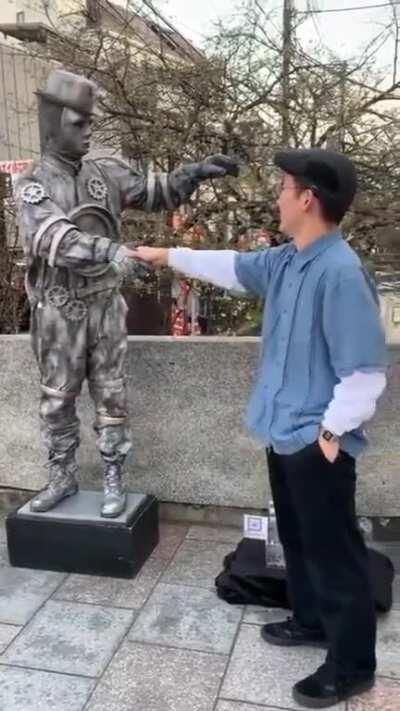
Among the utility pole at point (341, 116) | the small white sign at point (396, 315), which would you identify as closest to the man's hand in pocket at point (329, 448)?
the small white sign at point (396, 315)

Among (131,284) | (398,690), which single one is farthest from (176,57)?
(398,690)

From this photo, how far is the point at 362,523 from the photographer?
3264 mm

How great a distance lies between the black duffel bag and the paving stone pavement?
0.13ft

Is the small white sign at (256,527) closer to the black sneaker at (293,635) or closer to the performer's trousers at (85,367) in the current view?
the black sneaker at (293,635)

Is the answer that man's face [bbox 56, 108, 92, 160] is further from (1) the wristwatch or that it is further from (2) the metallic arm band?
(1) the wristwatch

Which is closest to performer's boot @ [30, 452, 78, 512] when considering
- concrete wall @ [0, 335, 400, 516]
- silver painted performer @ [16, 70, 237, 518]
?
silver painted performer @ [16, 70, 237, 518]

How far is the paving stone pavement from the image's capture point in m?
2.04

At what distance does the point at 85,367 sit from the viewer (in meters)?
2.75

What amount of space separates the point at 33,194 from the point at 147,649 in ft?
5.62

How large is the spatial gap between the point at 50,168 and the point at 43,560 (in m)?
1.68

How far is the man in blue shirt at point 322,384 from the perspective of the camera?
1.73m

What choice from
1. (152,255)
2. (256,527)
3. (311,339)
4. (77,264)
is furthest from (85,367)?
(311,339)

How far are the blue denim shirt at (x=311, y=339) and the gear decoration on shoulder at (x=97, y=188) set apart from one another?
3.05ft

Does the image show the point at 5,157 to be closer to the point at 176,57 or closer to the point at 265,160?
the point at 176,57
